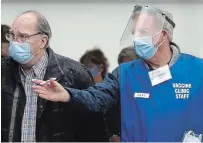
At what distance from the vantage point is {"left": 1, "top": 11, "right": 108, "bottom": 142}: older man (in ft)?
6.15

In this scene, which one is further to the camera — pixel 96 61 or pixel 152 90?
pixel 96 61

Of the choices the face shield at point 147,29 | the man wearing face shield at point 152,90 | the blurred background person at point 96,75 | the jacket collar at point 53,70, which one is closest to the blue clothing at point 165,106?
the man wearing face shield at point 152,90

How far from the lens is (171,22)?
1.86m

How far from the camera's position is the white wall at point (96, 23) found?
231cm

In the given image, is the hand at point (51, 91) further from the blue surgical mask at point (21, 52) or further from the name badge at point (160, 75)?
the name badge at point (160, 75)

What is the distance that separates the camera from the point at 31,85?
6.22 ft

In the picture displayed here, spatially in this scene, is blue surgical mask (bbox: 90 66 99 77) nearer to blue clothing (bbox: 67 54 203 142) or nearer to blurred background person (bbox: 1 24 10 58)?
blurred background person (bbox: 1 24 10 58)

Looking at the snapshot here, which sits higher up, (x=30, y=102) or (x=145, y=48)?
(x=145, y=48)

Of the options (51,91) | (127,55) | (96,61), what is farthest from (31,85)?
(96,61)

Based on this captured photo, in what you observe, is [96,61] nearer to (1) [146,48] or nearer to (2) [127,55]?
(2) [127,55]

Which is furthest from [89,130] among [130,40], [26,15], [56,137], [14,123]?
[26,15]

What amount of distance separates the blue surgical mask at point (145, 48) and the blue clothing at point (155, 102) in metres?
0.07

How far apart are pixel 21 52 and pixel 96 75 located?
27.9 inches

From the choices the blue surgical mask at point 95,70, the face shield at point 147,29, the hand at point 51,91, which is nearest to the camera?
the hand at point 51,91
